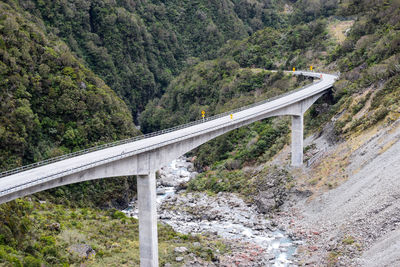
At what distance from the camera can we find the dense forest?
133 feet

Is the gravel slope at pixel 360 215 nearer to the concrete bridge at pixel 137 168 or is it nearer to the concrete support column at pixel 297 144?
the concrete support column at pixel 297 144

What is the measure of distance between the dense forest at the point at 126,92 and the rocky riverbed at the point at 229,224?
227 centimetres

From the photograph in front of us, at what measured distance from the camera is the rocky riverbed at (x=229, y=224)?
35.7m

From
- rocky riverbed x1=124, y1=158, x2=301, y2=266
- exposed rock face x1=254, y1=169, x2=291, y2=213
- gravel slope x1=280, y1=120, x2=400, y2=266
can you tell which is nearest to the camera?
gravel slope x1=280, y1=120, x2=400, y2=266

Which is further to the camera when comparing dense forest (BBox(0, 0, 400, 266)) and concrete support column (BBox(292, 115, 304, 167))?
concrete support column (BBox(292, 115, 304, 167))

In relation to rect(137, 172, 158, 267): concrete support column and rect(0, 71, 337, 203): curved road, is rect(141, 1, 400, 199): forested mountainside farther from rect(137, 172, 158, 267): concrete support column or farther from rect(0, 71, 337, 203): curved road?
rect(137, 172, 158, 267): concrete support column

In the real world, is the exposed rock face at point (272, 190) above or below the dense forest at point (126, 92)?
below

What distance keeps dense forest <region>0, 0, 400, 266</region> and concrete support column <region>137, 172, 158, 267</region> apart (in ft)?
7.72

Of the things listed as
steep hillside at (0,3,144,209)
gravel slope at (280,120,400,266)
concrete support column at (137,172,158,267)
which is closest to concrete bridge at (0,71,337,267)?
concrete support column at (137,172,158,267)

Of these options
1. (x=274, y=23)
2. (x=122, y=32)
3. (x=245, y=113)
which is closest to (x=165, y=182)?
(x=245, y=113)

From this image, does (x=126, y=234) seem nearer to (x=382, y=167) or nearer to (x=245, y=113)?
(x=245, y=113)

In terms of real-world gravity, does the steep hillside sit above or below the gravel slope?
above

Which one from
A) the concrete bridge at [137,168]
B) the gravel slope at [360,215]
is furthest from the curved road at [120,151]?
the gravel slope at [360,215]

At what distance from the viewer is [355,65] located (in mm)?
60031
